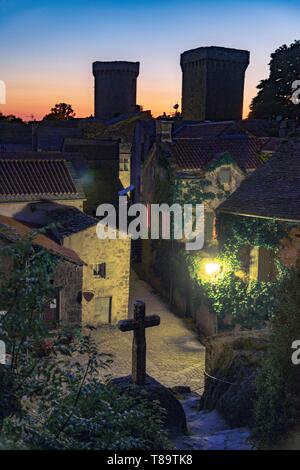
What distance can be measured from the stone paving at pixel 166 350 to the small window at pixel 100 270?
2.32 meters

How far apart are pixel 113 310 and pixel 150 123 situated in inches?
542

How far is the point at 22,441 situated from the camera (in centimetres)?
600

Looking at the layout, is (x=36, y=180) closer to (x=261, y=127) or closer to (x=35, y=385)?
(x=35, y=385)

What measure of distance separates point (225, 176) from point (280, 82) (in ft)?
91.4

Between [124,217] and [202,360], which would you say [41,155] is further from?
[202,360]

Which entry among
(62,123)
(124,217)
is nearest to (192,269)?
(124,217)

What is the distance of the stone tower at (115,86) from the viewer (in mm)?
60181

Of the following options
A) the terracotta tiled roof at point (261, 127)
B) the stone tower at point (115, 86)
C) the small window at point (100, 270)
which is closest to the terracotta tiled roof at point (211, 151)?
the small window at point (100, 270)

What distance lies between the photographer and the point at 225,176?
25.5 m

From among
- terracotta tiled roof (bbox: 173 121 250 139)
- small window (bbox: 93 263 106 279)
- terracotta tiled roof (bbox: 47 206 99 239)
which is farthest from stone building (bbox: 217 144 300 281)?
terracotta tiled roof (bbox: 173 121 250 139)

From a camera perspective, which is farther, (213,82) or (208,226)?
(213,82)

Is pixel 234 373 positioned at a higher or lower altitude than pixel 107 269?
lower

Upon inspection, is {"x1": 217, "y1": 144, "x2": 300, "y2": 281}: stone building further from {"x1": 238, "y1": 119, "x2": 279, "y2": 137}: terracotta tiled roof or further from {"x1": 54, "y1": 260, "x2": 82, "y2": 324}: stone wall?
{"x1": 238, "y1": 119, "x2": 279, "y2": 137}: terracotta tiled roof

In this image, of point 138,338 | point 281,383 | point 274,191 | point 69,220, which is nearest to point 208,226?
point 69,220
